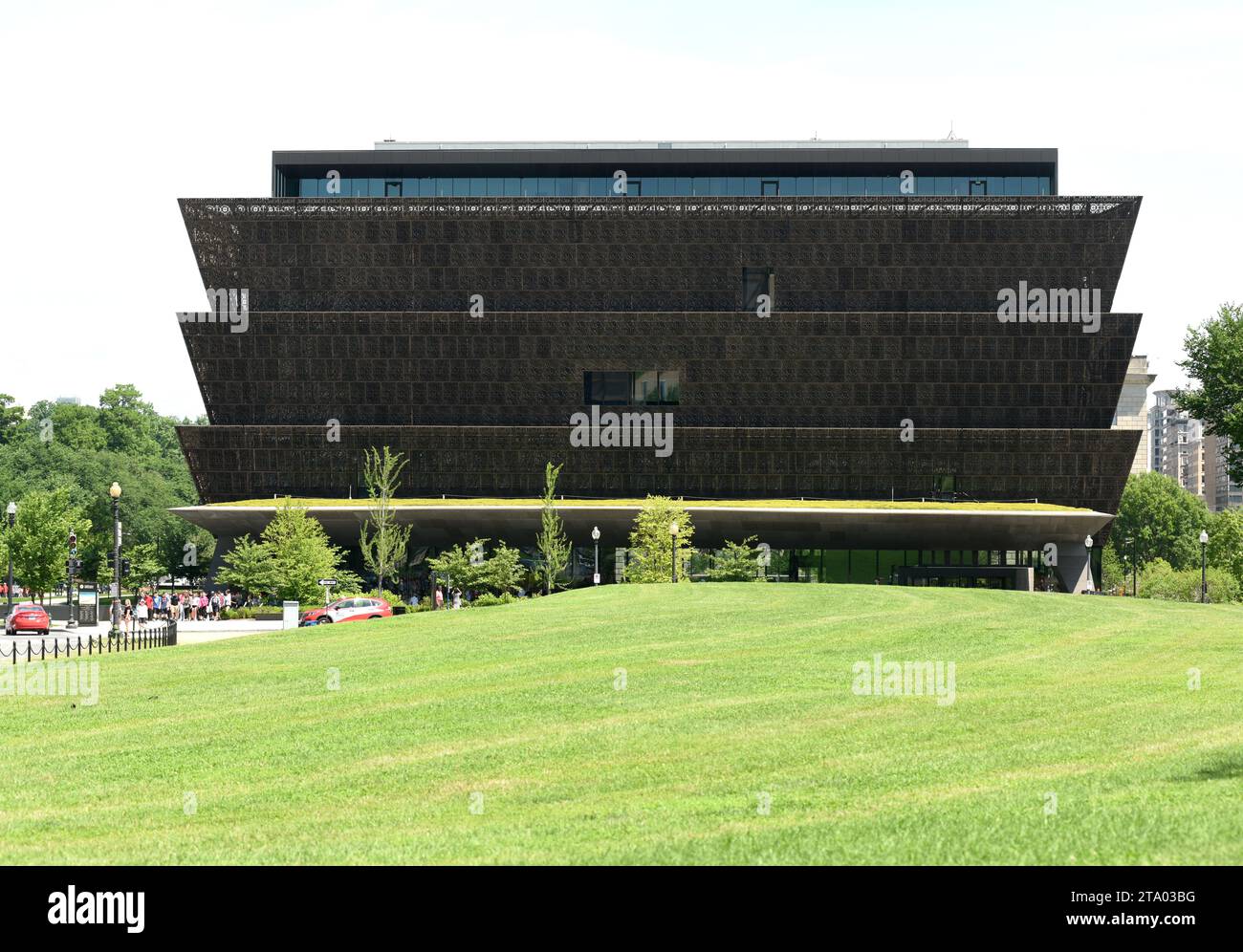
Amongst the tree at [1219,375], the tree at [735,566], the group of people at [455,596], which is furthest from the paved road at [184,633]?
the tree at [1219,375]

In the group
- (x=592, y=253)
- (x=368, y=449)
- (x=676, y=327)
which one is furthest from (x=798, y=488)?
(x=368, y=449)

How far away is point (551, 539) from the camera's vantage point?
70062mm

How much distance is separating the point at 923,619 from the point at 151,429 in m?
155

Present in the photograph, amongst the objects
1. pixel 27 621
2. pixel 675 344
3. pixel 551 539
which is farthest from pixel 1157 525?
pixel 27 621

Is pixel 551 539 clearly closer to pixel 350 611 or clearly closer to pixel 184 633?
pixel 350 611

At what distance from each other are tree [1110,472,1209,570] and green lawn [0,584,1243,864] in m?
109

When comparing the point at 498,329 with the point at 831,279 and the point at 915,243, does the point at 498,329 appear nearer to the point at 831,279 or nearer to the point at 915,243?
the point at 831,279

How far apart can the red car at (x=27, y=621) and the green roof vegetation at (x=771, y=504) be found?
27.6 m

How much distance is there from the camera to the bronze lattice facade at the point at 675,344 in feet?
263

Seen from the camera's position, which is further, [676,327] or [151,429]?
[151,429]

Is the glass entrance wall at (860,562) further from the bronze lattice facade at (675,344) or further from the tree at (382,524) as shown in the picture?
the tree at (382,524)

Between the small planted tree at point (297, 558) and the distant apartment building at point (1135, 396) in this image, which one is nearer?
the small planted tree at point (297, 558)

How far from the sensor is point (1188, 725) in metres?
18.3
